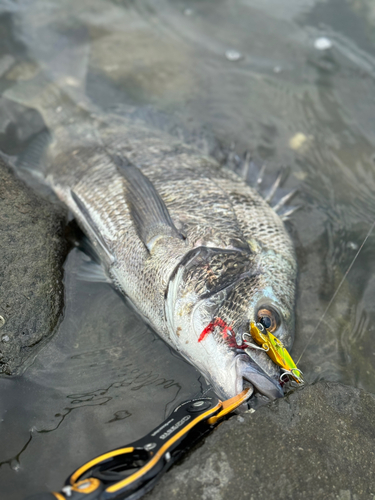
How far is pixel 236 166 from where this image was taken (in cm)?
473

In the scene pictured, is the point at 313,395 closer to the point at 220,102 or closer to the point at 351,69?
the point at 220,102

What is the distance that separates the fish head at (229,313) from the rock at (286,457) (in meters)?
0.20

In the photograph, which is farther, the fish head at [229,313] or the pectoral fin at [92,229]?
the pectoral fin at [92,229]

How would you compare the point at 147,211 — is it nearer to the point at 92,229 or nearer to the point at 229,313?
the point at 92,229

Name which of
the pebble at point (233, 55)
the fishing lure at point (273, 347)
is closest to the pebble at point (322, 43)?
the pebble at point (233, 55)

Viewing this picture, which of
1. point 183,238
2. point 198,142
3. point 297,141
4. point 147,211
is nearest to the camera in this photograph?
A: point 183,238

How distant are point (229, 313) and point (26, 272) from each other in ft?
5.29

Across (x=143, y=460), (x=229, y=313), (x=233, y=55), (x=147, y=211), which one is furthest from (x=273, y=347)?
(x=233, y=55)

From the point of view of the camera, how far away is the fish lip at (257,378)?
2.79 metres

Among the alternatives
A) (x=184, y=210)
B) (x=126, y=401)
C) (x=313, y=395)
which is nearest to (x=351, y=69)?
(x=184, y=210)

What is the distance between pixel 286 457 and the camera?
255 cm

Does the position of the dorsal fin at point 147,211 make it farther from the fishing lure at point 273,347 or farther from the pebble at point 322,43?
the pebble at point 322,43

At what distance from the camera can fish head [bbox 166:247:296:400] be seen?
287 centimetres

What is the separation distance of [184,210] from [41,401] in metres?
1.91
